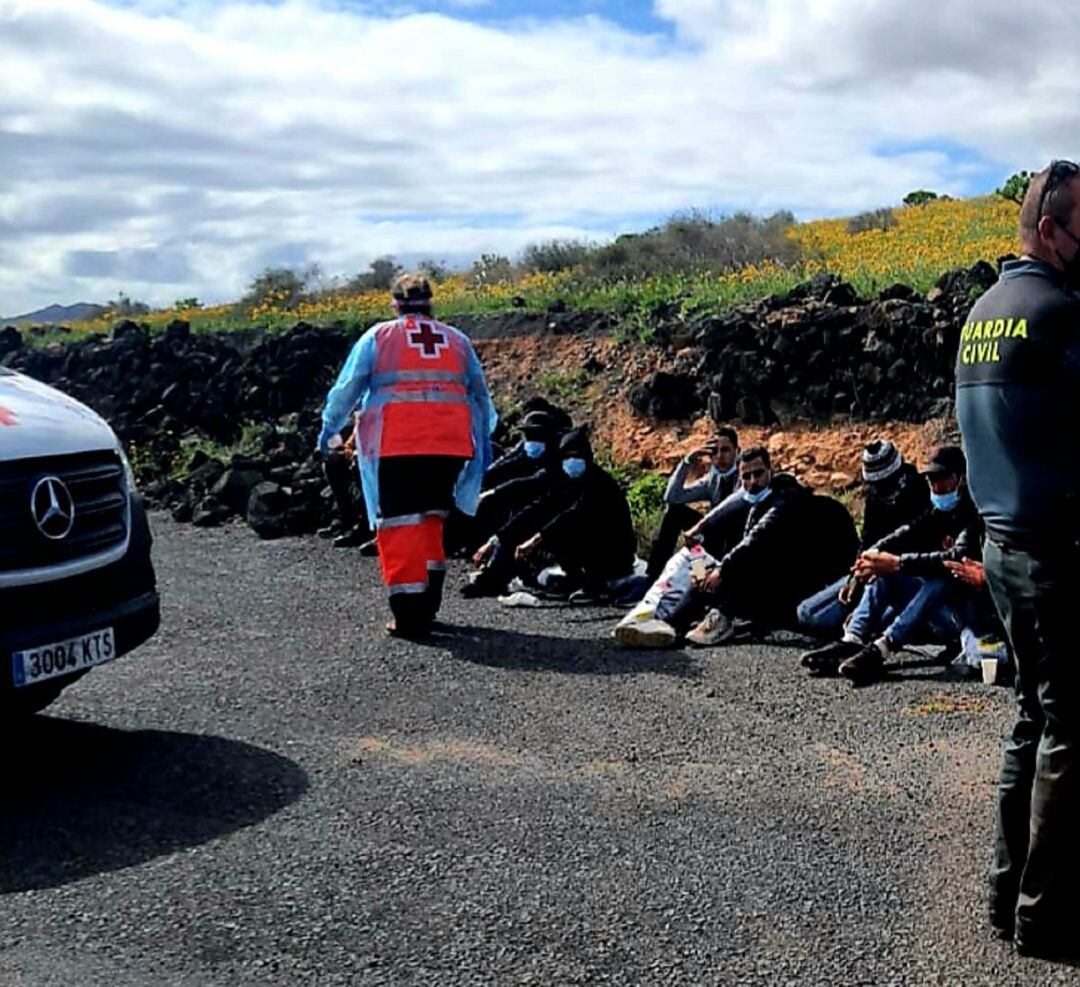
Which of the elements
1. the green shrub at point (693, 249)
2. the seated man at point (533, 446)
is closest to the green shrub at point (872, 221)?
the green shrub at point (693, 249)

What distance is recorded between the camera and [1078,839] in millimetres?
4309

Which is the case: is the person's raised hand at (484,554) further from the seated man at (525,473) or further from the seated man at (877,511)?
the seated man at (877,511)

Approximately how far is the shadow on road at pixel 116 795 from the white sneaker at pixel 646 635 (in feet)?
8.96

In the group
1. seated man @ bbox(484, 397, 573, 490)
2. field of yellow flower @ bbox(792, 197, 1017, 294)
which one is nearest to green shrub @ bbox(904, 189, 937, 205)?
field of yellow flower @ bbox(792, 197, 1017, 294)

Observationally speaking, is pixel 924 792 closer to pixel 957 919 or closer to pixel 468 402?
pixel 957 919

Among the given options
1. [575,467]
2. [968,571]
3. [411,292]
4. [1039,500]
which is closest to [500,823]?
[1039,500]

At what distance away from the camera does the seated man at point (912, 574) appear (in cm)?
805

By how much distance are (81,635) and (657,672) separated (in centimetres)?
317

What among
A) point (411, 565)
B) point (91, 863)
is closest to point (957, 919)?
point (91, 863)

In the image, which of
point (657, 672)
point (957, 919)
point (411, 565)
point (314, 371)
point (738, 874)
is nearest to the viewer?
point (957, 919)

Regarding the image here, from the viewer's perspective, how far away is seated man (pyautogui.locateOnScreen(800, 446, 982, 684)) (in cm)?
805

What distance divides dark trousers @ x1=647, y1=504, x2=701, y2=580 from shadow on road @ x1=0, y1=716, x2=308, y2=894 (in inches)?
169

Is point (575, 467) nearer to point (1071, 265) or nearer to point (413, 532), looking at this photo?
point (413, 532)

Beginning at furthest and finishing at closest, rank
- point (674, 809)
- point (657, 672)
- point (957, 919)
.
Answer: point (657, 672) → point (674, 809) → point (957, 919)
